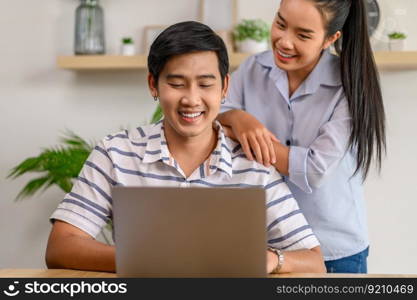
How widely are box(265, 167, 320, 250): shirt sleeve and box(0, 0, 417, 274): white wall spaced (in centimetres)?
178

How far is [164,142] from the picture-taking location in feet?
5.58

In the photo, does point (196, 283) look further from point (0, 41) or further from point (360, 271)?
point (0, 41)

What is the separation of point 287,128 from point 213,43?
43 cm

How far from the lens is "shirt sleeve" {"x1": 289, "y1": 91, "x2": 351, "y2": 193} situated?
1773 mm

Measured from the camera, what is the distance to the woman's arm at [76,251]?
150cm

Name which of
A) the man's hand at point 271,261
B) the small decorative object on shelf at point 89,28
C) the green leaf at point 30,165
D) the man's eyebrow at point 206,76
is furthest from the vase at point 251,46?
the man's hand at point 271,261

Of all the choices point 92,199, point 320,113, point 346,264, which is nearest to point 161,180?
point 92,199

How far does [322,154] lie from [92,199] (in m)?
0.61

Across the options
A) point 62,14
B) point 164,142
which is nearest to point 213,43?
point 164,142

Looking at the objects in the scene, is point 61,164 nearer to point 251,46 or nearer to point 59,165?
point 59,165

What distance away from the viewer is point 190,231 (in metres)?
1.14

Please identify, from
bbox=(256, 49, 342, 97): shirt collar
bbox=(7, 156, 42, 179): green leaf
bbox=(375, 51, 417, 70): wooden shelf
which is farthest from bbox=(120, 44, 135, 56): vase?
bbox=(256, 49, 342, 97): shirt collar

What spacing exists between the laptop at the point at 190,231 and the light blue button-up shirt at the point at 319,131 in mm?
671

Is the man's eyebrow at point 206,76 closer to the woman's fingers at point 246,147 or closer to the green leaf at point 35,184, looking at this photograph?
the woman's fingers at point 246,147
